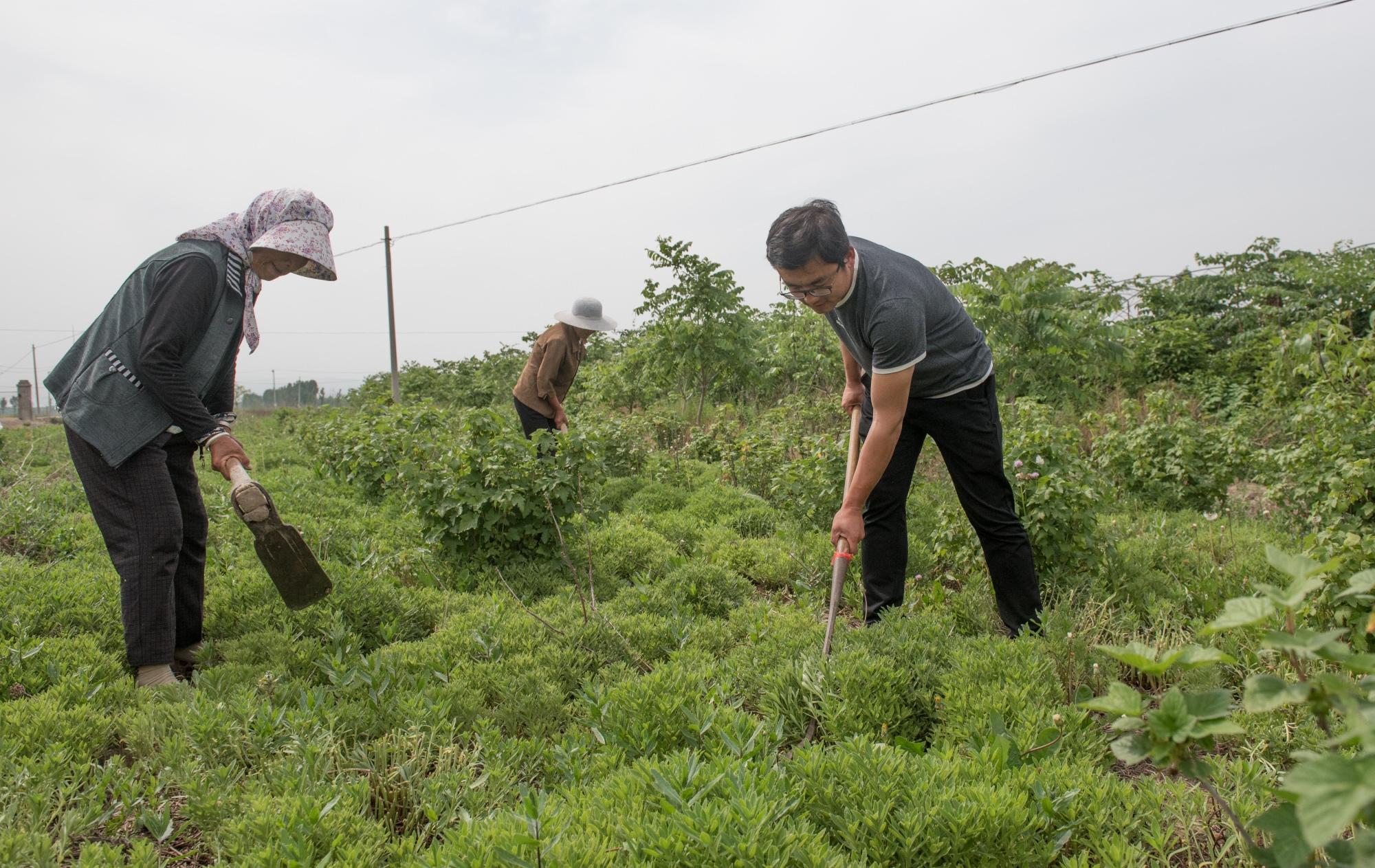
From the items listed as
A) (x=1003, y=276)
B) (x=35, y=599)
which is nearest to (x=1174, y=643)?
(x=1003, y=276)

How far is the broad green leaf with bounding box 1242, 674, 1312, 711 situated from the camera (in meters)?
0.87

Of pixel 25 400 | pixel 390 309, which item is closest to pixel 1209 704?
pixel 390 309

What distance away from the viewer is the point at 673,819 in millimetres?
1812

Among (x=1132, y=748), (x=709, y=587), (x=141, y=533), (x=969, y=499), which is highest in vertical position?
(x=141, y=533)

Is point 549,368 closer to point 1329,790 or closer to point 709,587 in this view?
point 709,587

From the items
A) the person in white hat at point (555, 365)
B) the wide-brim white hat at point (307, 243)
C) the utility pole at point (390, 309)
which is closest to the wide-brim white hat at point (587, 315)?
the person in white hat at point (555, 365)

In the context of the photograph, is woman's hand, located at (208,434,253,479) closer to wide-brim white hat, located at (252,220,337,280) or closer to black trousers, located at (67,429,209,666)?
black trousers, located at (67,429,209,666)

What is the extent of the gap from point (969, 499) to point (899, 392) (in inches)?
27.9

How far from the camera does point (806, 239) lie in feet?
9.05

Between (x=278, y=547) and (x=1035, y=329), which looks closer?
(x=278, y=547)

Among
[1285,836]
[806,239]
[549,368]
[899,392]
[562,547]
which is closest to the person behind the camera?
[1285,836]

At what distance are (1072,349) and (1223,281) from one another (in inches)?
315

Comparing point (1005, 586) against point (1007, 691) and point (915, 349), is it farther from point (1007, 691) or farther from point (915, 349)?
point (915, 349)

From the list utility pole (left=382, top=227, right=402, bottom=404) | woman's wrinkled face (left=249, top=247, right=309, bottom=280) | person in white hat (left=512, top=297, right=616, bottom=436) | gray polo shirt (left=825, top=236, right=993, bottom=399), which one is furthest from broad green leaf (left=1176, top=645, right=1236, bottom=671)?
utility pole (left=382, top=227, right=402, bottom=404)
